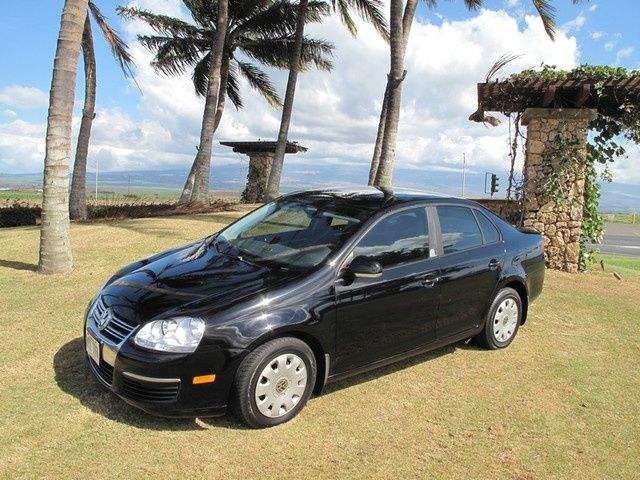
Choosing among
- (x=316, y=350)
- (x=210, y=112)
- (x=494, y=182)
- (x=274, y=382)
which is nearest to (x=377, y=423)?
(x=316, y=350)

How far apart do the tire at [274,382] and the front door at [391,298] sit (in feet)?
1.05

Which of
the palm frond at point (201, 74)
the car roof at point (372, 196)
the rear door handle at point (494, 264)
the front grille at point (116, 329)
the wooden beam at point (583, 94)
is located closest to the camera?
the front grille at point (116, 329)

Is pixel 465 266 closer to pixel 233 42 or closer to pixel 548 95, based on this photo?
pixel 548 95

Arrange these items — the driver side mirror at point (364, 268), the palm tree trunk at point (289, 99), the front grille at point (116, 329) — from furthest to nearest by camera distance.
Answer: the palm tree trunk at point (289, 99) → the driver side mirror at point (364, 268) → the front grille at point (116, 329)

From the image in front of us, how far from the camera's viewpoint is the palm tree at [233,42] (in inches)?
744

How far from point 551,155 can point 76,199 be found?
1231cm

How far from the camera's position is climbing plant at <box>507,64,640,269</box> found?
9133 mm

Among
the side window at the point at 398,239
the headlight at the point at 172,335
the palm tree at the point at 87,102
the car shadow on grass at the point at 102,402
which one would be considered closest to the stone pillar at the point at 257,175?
the palm tree at the point at 87,102

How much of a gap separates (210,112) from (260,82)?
25.3ft

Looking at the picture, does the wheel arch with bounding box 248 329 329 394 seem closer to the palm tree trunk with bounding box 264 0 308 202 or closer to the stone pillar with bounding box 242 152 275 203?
the palm tree trunk with bounding box 264 0 308 202

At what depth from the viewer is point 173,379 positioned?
310 cm

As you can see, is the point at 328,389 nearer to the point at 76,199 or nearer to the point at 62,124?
the point at 62,124

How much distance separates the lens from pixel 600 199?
10.3 metres

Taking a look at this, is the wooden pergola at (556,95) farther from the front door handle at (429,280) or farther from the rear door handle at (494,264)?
the front door handle at (429,280)
